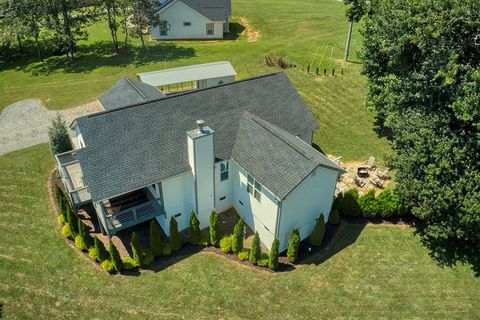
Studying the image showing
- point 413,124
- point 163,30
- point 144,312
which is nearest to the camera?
point 144,312

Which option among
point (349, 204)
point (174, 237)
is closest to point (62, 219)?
point (174, 237)

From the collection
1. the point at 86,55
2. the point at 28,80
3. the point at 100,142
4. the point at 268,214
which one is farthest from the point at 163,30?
the point at 268,214

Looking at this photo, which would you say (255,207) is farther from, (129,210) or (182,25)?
(182,25)

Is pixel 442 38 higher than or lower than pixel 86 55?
higher

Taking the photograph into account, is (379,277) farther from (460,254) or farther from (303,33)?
(303,33)

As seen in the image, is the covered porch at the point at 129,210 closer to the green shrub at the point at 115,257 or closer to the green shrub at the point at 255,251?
the green shrub at the point at 115,257

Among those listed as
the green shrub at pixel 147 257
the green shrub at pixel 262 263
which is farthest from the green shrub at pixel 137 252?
the green shrub at pixel 262 263
